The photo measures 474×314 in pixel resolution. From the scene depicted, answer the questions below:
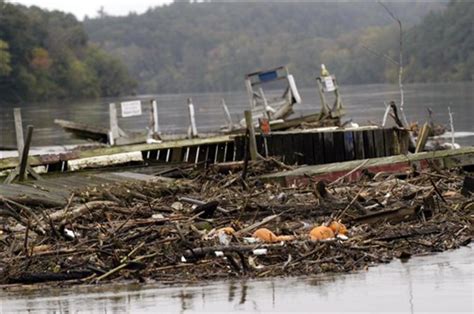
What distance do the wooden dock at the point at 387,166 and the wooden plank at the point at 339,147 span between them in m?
3.46

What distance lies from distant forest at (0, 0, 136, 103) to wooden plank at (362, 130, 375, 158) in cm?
10068

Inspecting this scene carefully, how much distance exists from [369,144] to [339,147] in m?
0.68

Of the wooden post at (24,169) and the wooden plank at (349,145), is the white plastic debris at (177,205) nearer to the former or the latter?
the wooden post at (24,169)

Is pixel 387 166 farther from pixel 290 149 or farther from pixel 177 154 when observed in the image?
pixel 177 154

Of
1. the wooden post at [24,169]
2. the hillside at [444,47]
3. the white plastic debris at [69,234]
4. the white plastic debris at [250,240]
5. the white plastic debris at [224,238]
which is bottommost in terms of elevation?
the hillside at [444,47]

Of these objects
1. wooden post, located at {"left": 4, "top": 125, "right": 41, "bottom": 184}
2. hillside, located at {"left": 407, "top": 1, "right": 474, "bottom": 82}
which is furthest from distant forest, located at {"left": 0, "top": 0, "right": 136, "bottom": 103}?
wooden post, located at {"left": 4, "top": 125, "right": 41, "bottom": 184}

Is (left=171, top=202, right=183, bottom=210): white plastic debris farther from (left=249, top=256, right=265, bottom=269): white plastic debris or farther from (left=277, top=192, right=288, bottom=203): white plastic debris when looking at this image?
(left=249, top=256, right=265, bottom=269): white plastic debris

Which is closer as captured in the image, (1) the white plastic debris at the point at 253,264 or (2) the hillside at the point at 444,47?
(1) the white plastic debris at the point at 253,264

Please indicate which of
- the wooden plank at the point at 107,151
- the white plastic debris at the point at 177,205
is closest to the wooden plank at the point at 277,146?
the wooden plank at the point at 107,151

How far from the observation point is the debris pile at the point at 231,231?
45.4 feet

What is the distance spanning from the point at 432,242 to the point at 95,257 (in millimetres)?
3978

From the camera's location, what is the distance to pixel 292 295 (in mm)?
12555

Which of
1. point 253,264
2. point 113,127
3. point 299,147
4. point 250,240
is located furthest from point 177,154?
point 253,264

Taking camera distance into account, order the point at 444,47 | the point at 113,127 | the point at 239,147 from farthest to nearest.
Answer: the point at 444,47
the point at 113,127
the point at 239,147
